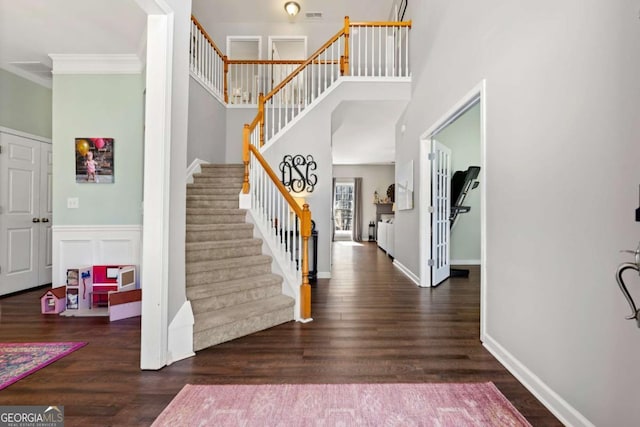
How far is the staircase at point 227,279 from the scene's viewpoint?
2.37 meters

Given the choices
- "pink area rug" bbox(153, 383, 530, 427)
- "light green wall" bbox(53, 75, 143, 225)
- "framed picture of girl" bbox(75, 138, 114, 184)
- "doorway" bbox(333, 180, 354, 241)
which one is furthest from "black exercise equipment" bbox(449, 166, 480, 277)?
"doorway" bbox(333, 180, 354, 241)

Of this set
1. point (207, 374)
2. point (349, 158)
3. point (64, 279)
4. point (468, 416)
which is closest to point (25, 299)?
point (64, 279)

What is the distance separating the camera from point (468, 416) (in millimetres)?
1478

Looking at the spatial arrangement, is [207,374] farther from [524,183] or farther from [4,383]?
[524,183]

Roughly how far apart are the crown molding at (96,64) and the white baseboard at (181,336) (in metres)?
3.19

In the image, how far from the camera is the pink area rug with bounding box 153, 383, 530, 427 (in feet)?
4.75

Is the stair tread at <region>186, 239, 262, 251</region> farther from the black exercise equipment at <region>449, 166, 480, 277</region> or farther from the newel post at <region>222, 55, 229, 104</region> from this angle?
the newel post at <region>222, 55, 229, 104</region>

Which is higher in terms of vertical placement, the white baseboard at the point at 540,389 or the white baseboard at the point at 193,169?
the white baseboard at the point at 193,169

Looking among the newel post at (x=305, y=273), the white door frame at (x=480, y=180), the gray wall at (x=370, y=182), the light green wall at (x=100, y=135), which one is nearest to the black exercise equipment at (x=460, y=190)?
the white door frame at (x=480, y=180)

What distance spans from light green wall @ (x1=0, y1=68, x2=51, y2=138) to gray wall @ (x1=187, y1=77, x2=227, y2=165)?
1.96 meters

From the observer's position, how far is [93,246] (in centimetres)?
357

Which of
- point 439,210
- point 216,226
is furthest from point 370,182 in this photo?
point 216,226

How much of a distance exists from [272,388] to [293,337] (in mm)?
713

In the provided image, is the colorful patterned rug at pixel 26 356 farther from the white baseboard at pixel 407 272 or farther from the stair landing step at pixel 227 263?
the white baseboard at pixel 407 272
